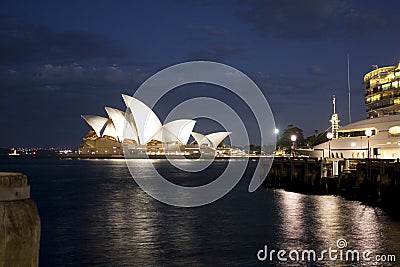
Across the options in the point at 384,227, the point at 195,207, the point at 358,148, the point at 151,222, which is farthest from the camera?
the point at 358,148

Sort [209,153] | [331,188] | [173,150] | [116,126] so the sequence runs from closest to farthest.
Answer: [331,188] < [116,126] < [173,150] < [209,153]

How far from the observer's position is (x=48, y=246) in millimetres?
17812

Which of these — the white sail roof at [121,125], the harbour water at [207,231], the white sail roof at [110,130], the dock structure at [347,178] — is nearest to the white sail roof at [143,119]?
the white sail roof at [121,125]

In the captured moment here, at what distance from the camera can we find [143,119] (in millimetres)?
112250

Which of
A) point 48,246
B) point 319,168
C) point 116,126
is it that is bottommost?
point 48,246

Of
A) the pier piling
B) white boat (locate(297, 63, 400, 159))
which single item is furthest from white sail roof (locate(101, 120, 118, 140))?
the pier piling

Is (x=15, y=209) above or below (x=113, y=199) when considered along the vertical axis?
above

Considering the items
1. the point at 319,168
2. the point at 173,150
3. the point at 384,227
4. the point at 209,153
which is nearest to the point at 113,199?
the point at 319,168

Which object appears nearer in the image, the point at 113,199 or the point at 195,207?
the point at 195,207

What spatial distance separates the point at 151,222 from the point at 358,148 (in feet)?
88.1

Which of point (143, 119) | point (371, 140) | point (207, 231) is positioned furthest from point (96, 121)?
point (207, 231)

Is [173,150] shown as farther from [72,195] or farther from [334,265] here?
[334,265]

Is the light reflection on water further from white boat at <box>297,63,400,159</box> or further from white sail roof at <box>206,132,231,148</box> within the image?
white sail roof at <box>206,132,231,148</box>

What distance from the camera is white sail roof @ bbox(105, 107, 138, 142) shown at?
115m
